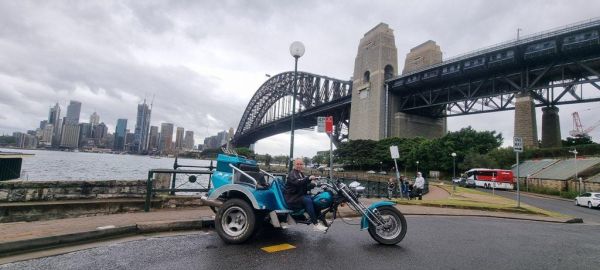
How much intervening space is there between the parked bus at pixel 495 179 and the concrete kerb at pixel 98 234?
41048 mm

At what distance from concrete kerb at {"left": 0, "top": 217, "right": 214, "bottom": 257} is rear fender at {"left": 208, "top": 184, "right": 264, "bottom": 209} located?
3.42 feet

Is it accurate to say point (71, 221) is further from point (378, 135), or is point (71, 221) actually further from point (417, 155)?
point (378, 135)

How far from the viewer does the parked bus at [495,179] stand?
4016cm

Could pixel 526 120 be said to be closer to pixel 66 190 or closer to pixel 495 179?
pixel 495 179

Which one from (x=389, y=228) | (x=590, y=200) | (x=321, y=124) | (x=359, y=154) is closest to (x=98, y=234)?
(x=389, y=228)

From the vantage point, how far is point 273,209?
596 centimetres

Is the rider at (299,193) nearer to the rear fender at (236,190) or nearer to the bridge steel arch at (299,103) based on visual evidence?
the rear fender at (236,190)

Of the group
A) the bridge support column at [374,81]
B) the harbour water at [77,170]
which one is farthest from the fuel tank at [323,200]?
the bridge support column at [374,81]

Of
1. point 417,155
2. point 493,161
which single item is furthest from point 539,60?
point 417,155

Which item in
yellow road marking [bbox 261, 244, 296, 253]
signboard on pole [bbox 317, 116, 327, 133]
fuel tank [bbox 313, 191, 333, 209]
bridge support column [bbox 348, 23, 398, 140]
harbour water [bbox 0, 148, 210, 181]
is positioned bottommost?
harbour water [bbox 0, 148, 210, 181]

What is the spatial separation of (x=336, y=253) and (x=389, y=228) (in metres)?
1.37

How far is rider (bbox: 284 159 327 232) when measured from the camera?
231 inches

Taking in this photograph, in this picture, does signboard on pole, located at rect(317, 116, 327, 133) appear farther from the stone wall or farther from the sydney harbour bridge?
the sydney harbour bridge

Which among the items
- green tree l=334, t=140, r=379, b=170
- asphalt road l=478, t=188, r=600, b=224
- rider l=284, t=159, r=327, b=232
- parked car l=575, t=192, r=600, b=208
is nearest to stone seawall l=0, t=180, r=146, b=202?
rider l=284, t=159, r=327, b=232
